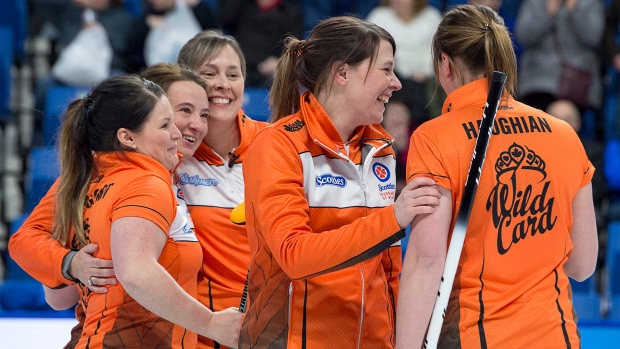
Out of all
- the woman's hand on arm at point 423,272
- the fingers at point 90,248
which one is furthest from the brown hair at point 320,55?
the fingers at point 90,248

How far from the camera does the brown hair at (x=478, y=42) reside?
8.14ft

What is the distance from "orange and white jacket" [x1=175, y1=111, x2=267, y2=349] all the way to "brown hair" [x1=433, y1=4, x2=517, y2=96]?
108 cm

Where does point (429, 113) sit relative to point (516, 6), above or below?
below

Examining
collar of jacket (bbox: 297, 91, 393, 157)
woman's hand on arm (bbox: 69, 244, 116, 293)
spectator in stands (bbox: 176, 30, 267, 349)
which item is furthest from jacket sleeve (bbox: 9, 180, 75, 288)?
collar of jacket (bbox: 297, 91, 393, 157)

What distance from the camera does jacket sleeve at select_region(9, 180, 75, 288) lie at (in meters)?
2.83

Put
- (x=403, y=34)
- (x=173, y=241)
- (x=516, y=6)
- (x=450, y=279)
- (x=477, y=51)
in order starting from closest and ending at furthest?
(x=450, y=279) → (x=477, y=51) → (x=173, y=241) → (x=403, y=34) → (x=516, y=6)

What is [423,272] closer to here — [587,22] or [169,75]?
[169,75]

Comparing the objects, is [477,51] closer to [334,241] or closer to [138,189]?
[334,241]

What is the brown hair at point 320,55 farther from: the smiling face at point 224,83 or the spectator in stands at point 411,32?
the spectator in stands at point 411,32

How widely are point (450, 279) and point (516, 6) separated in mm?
6229

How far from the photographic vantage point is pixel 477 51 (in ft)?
8.25

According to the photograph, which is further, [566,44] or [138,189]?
[566,44]

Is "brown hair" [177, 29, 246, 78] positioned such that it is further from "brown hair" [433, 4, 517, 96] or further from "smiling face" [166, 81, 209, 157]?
"brown hair" [433, 4, 517, 96]

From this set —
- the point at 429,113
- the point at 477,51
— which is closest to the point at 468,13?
the point at 477,51
